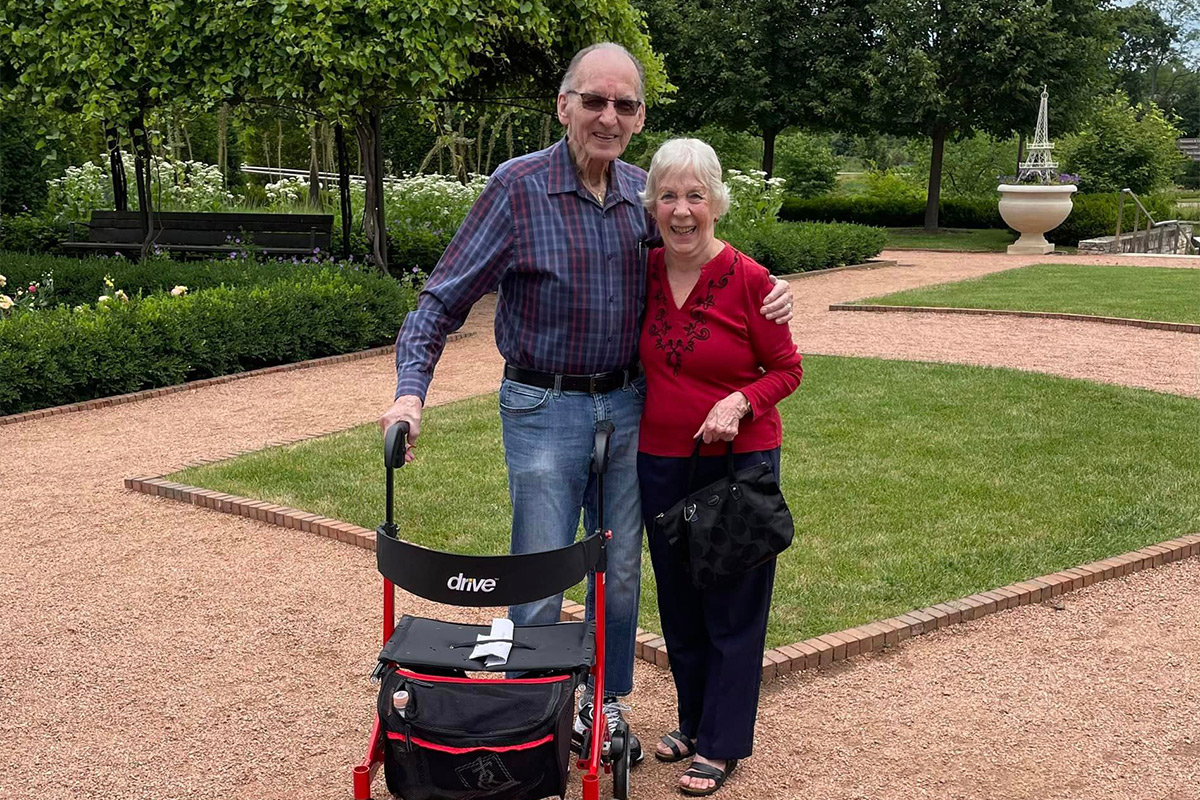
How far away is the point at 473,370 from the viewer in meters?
9.60

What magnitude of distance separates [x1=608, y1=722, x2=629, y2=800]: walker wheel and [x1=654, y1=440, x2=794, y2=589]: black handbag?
0.45 meters

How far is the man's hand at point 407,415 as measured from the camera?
2.72m

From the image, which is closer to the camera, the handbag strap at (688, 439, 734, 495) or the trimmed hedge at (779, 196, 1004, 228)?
the handbag strap at (688, 439, 734, 495)

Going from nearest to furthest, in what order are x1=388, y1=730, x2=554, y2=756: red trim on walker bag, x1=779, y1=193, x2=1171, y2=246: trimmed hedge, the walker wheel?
x1=388, y1=730, x2=554, y2=756: red trim on walker bag, the walker wheel, x1=779, y1=193, x2=1171, y2=246: trimmed hedge

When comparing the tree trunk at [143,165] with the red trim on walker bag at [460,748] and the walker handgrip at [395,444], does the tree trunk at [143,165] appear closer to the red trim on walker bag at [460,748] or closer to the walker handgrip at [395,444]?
the walker handgrip at [395,444]

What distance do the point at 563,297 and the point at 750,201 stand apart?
51.4ft

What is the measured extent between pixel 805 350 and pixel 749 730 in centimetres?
737

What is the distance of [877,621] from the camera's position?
14.1 ft

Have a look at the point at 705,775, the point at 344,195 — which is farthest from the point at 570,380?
the point at 344,195

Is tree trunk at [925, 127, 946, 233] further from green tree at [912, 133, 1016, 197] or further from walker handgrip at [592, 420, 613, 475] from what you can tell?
walker handgrip at [592, 420, 613, 475]

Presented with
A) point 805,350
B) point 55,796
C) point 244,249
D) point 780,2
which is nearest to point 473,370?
point 805,350

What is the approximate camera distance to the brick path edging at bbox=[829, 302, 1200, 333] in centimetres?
1114

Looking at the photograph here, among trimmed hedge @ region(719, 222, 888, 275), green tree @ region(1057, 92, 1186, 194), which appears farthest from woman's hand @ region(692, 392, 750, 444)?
green tree @ region(1057, 92, 1186, 194)

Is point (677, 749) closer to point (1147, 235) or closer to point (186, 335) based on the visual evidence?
point (186, 335)
